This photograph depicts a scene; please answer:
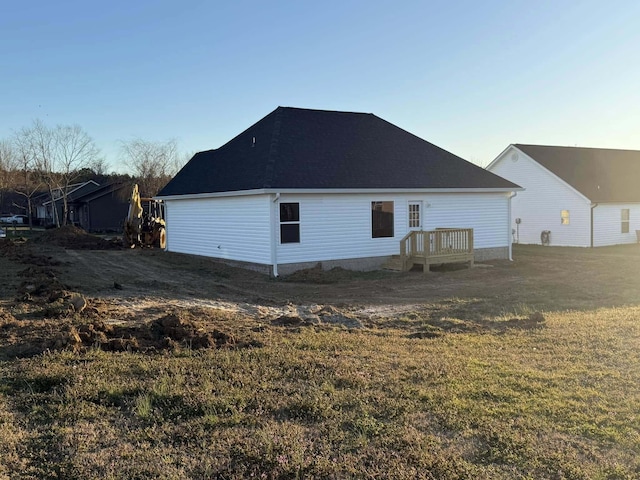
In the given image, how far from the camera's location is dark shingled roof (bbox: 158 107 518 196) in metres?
19.1

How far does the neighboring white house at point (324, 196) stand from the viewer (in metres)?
18.3

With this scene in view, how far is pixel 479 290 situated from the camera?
15.1 meters

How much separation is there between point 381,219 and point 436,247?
2113 mm

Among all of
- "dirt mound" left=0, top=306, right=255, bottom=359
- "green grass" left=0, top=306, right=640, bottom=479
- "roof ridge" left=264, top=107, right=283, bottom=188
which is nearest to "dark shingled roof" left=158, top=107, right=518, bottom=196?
"roof ridge" left=264, top=107, right=283, bottom=188

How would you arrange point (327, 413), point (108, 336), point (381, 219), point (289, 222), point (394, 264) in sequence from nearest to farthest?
point (327, 413) → point (108, 336) → point (289, 222) → point (394, 264) → point (381, 219)

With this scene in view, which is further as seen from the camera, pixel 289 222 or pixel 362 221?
pixel 362 221

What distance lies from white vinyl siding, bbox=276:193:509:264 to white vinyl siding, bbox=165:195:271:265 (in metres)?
0.86

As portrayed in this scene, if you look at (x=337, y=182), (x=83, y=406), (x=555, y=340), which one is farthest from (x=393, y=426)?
(x=337, y=182)

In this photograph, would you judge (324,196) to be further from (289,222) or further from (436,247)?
(436,247)

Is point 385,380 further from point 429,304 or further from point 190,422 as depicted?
point 429,304

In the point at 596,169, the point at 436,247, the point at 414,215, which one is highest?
the point at 596,169

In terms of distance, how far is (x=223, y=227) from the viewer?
20.7m

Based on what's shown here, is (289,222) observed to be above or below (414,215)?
below

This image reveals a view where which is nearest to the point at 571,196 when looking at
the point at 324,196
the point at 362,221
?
the point at 362,221
